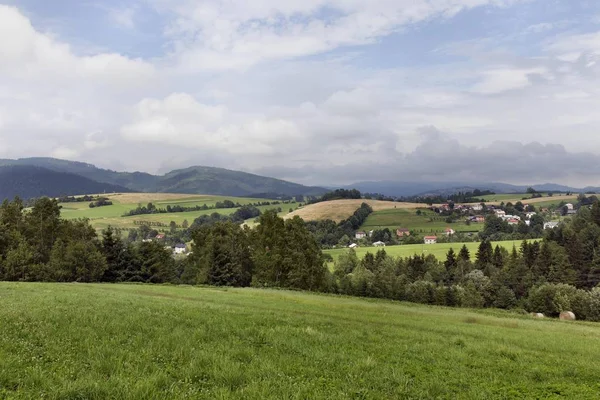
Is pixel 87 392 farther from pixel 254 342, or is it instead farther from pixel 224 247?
pixel 224 247

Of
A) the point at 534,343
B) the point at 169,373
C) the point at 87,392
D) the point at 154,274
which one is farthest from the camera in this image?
the point at 154,274

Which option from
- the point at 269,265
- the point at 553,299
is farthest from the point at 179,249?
the point at 553,299

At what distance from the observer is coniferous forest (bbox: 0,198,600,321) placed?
76125 millimetres

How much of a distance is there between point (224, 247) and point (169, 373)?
83859mm

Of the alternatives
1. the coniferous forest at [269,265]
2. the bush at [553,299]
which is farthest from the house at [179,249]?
the bush at [553,299]

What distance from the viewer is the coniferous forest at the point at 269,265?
7612cm

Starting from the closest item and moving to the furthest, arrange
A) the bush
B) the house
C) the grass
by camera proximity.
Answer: the grass < the bush < the house

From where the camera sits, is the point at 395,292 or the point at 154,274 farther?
the point at 395,292

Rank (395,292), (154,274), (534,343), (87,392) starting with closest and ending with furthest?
(87,392), (534,343), (154,274), (395,292)

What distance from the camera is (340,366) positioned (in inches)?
468

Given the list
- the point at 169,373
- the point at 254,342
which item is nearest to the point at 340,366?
the point at 254,342

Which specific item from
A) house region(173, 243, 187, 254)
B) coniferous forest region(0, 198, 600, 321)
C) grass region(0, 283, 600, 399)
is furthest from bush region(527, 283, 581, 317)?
house region(173, 243, 187, 254)

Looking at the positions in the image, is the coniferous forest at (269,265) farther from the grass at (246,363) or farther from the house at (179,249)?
the grass at (246,363)

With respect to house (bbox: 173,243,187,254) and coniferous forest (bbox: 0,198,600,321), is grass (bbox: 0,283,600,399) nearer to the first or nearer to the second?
coniferous forest (bbox: 0,198,600,321)
